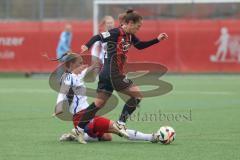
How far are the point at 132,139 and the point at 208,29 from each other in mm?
19313

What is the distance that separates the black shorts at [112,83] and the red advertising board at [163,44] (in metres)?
18.3

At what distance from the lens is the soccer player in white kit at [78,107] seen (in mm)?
10078

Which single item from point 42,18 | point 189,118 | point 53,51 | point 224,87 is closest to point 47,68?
point 53,51

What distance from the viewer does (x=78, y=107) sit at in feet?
34.2

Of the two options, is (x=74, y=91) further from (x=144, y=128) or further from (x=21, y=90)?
(x=21, y=90)

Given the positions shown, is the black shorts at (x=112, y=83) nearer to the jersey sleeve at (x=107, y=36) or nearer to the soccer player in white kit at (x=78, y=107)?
the soccer player in white kit at (x=78, y=107)

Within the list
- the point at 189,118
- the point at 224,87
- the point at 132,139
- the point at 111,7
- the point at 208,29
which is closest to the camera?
the point at 132,139

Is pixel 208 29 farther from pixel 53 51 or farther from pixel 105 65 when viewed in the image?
pixel 105 65

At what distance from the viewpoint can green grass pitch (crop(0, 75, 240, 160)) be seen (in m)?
8.81

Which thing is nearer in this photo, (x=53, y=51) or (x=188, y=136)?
(x=188, y=136)

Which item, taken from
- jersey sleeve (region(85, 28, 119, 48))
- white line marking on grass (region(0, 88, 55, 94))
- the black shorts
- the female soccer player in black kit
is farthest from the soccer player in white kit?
white line marking on grass (region(0, 88, 55, 94))

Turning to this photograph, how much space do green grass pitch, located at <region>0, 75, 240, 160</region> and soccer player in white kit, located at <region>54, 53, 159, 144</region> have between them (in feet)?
0.48

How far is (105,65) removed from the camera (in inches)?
407

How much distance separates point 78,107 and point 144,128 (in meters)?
1.68
